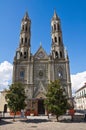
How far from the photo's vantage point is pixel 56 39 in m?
51.8

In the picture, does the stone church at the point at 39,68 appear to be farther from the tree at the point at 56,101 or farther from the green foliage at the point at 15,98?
the tree at the point at 56,101

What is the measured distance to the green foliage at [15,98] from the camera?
1037 inches

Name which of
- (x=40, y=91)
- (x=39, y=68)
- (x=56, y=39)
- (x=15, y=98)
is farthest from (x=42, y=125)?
(x=56, y=39)

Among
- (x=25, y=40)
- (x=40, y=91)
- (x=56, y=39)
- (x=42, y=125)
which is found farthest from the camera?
(x=56, y=39)

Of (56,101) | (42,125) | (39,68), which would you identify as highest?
(39,68)

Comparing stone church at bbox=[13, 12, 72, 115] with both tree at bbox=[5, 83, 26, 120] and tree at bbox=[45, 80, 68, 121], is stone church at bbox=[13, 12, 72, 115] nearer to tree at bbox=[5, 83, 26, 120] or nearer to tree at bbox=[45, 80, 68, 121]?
tree at bbox=[5, 83, 26, 120]

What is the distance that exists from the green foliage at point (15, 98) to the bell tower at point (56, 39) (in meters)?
23.2

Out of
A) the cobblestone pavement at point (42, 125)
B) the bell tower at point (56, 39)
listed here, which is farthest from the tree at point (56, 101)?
the bell tower at point (56, 39)

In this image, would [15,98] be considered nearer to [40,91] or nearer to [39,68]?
[40,91]

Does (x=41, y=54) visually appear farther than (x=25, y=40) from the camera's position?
No

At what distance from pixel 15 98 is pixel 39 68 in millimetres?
21431

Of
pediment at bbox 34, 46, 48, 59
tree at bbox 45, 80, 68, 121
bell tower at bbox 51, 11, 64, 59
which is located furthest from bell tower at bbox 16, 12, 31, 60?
tree at bbox 45, 80, 68, 121

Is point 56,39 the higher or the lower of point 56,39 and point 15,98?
the higher

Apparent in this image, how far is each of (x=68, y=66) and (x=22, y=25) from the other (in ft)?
74.4
